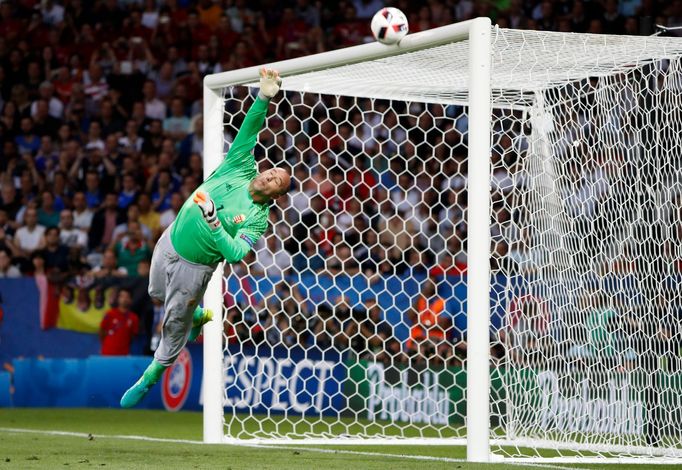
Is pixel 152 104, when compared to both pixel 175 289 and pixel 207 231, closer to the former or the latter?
pixel 175 289

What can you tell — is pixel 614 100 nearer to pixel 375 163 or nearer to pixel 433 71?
pixel 433 71

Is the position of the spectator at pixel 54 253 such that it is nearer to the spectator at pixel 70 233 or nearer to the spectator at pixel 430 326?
the spectator at pixel 70 233

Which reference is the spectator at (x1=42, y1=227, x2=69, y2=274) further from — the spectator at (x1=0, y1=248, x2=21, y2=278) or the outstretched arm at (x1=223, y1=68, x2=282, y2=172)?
the outstretched arm at (x1=223, y1=68, x2=282, y2=172)

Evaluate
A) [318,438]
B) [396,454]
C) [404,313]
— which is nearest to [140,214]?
[404,313]

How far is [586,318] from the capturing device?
870 cm

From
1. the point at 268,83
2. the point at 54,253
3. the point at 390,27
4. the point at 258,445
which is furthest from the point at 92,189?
the point at 390,27

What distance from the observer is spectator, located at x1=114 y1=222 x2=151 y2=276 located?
13961 millimetres

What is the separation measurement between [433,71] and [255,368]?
4.05 m

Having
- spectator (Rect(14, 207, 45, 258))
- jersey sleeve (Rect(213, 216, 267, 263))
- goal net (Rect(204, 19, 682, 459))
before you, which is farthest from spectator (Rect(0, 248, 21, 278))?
jersey sleeve (Rect(213, 216, 267, 263))

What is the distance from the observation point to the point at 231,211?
7.81 m

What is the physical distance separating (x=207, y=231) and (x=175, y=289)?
47 centimetres

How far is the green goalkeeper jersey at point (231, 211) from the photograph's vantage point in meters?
7.57

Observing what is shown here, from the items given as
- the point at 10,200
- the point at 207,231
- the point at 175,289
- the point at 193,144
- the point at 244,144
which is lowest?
the point at 175,289

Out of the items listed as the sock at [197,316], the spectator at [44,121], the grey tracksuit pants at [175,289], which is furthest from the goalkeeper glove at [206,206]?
the spectator at [44,121]
